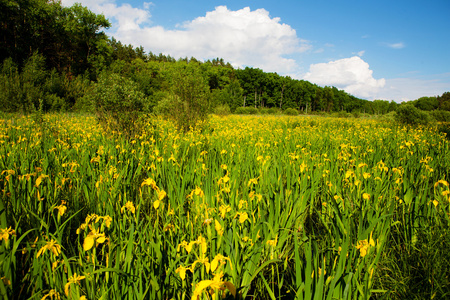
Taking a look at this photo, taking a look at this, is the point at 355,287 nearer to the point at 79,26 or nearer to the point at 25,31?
the point at 25,31

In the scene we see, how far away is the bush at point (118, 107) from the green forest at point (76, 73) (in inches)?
4.8

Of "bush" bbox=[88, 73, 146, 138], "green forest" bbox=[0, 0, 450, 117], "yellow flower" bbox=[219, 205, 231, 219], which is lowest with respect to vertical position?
"yellow flower" bbox=[219, 205, 231, 219]

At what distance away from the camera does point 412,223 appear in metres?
2.41

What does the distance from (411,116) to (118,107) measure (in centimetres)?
1714

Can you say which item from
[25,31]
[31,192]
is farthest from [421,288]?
[25,31]

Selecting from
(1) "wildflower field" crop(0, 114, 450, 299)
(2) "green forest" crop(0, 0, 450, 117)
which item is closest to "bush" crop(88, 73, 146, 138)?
(2) "green forest" crop(0, 0, 450, 117)

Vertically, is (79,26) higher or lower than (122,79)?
higher

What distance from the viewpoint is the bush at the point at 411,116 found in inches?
574

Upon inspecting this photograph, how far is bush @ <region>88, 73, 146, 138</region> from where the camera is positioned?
6.81m

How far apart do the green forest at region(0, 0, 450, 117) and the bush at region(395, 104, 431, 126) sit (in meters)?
8.52

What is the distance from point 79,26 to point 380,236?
53.3 meters

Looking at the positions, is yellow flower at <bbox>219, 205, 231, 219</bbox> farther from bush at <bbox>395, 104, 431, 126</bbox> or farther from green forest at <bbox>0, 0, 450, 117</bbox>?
bush at <bbox>395, 104, 431, 126</bbox>

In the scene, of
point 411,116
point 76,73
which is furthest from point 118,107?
point 76,73

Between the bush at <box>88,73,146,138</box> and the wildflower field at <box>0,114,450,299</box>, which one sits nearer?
the wildflower field at <box>0,114,450,299</box>
